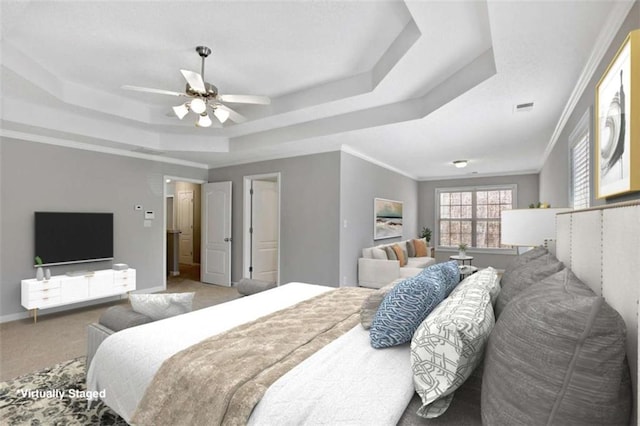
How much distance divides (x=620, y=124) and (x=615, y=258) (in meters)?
0.85

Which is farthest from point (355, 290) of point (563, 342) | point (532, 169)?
point (532, 169)

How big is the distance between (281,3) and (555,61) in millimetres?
2001

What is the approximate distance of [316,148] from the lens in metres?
4.87

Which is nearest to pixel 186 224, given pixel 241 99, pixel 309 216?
pixel 309 216

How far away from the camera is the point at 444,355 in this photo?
108 cm

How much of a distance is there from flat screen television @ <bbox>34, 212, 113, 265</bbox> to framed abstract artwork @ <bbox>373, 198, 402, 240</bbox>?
14.4 ft

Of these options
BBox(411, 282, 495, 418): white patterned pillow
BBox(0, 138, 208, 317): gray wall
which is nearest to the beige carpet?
BBox(0, 138, 208, 317): gray wall

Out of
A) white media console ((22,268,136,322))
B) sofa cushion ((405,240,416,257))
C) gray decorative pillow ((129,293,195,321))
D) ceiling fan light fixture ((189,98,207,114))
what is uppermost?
ceiling fan light fixture ((189,98,207,114))

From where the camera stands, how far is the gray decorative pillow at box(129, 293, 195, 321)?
2.13 meters

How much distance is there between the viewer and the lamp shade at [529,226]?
8.32ft

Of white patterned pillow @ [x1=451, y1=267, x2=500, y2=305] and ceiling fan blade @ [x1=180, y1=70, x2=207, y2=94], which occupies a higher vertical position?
ceiling fan blade @ [x1=180, y1=70, x2=207, y2=94]

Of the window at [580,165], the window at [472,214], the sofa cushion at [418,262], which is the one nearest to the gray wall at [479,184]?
the window at [472,214]

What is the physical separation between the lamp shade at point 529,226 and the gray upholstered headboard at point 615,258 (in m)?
1.15

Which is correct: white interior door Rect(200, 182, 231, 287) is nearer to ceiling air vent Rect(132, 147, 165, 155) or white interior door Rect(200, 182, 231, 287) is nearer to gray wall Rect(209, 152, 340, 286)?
gray wall Rect(209, 152, 340, 286)
